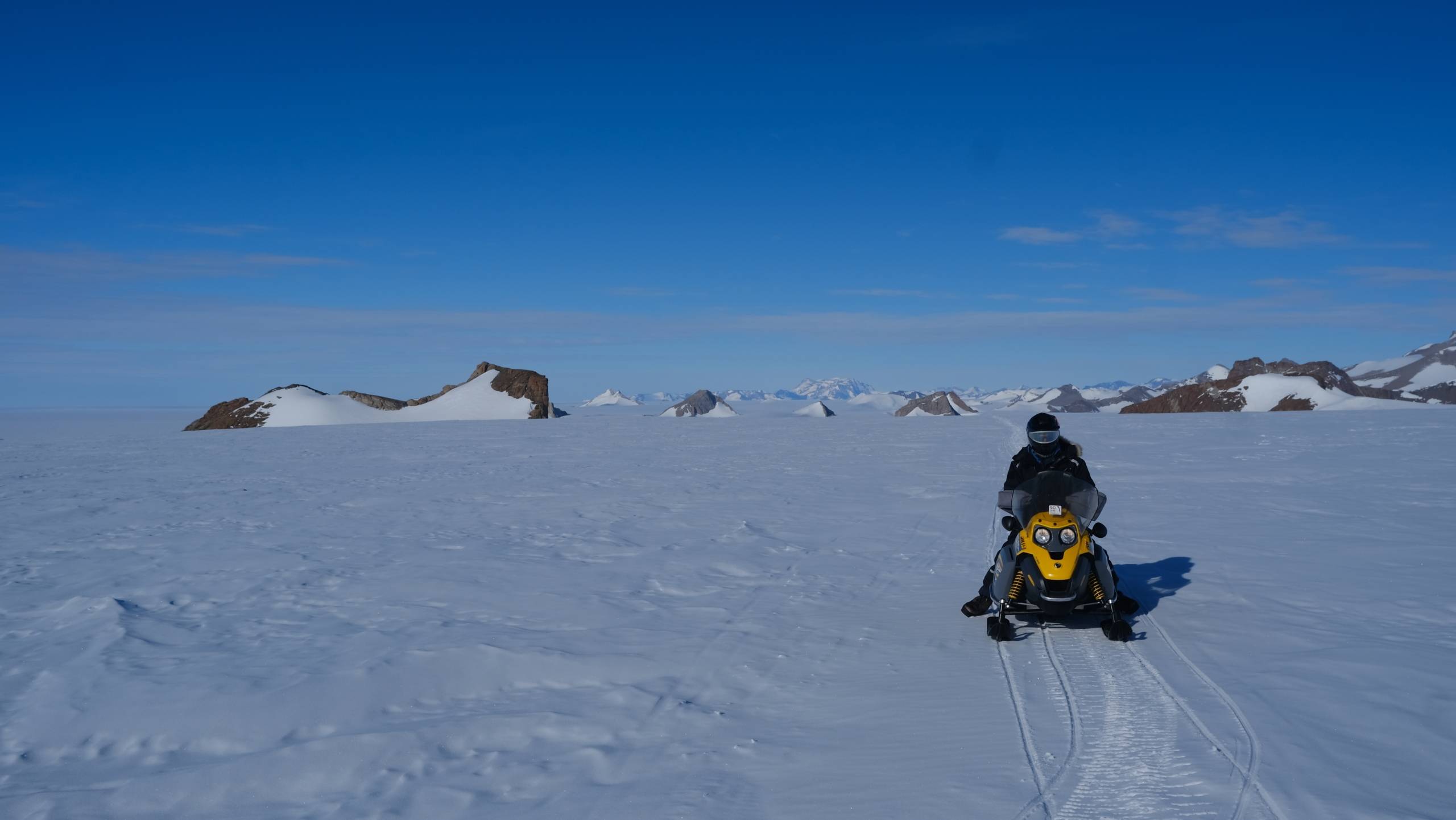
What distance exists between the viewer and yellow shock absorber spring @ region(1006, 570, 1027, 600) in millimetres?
6555

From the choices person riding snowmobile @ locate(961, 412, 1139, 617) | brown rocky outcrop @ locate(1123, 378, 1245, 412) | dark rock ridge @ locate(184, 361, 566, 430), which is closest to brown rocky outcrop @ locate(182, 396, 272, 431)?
dark rock ridge @ locate(184, 361, 566, 430)

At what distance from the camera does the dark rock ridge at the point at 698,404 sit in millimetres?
138375

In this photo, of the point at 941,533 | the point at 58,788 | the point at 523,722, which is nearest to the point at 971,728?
the point at 523,722

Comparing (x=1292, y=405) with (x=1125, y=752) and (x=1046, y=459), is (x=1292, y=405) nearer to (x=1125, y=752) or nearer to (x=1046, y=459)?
(x=1046, y=459)

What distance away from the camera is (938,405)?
121125 mm

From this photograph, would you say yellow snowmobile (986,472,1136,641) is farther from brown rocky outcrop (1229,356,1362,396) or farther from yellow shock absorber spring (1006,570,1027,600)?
brown rocky outcrop (1229,356,1362,396)

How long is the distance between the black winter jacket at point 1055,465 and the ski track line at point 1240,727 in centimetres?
139

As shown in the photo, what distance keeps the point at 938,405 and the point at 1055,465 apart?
11744cm

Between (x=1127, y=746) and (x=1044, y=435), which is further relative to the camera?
(x=1044, y=435)

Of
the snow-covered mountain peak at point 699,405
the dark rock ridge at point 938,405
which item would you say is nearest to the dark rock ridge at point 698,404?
the snow-covered mountain peak at point 699,405

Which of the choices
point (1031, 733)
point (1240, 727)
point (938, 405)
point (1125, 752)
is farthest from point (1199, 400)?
point (1125, 752)

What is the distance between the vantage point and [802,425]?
45781mm

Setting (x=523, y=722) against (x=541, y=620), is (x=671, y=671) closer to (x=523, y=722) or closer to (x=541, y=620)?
(x=523, y=722)

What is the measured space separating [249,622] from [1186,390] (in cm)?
8783
